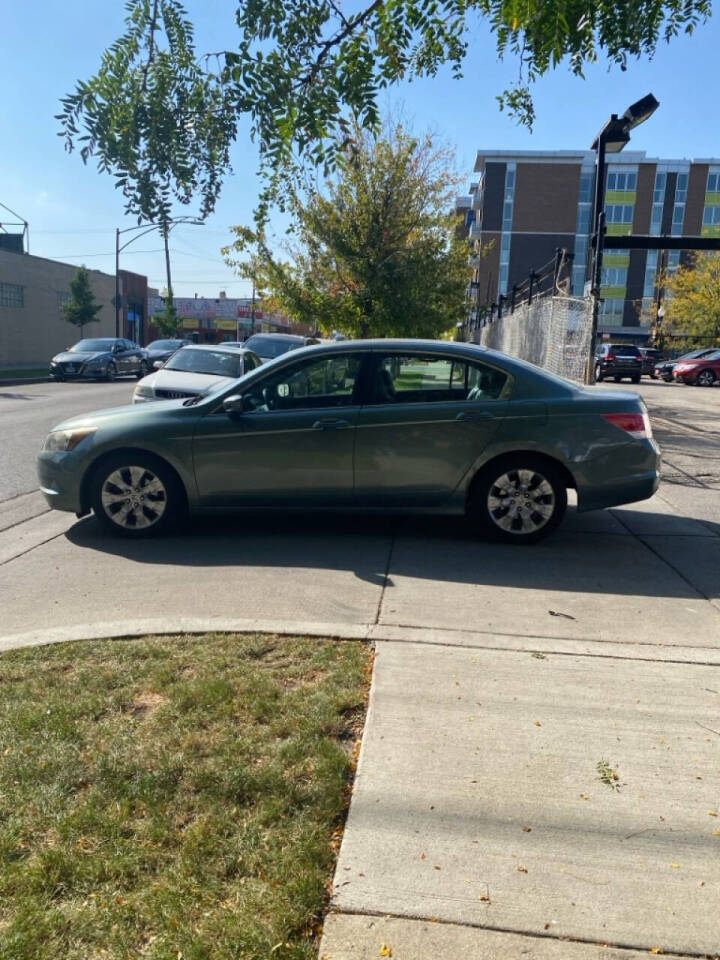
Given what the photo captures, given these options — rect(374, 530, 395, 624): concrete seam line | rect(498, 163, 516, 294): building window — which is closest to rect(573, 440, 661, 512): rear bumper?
rect(374, 530, 395, 624): concrete seam line

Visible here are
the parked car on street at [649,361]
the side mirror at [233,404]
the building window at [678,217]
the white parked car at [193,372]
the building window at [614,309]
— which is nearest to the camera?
the side mirror at [233,404]

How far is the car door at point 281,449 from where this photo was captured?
5.97 m

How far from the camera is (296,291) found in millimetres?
17516

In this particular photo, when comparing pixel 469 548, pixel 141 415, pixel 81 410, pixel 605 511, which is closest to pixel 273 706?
pixel 469 548

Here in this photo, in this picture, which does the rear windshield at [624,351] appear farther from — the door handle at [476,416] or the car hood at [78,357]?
the door handle at [476,416]

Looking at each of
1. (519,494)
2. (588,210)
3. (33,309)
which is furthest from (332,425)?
(588,210)

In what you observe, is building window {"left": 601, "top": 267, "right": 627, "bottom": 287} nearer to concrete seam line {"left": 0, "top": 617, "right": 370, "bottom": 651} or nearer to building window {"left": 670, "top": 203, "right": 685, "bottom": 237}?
building window {"left": 670, "top": 203, "right": 685, "bottom": 237}

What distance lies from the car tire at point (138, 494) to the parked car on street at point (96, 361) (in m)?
23.2

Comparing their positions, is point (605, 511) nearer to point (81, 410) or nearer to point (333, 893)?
point (333, 893)

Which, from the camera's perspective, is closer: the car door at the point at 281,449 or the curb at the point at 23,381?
the car door at the point at 281,449

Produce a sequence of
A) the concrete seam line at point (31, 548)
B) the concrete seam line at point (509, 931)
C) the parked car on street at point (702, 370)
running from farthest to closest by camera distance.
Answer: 1. the parked car on street at point (702, 370)
2. the concrete seam line at point (31, 548)
3. the concrete seam line at point (509, 931)

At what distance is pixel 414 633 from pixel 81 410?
13.9 meters

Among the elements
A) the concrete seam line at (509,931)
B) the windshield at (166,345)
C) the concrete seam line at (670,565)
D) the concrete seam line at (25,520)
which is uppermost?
the windshield at (166,345)

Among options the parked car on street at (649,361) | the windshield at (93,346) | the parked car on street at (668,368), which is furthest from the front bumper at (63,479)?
the parked car on street at (649,361)
